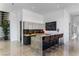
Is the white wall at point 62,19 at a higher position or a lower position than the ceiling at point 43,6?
lower

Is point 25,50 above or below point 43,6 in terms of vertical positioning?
below

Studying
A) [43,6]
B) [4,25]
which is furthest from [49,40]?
[4,25]

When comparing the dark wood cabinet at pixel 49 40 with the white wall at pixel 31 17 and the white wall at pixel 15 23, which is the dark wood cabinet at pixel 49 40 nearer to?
the white wall at pixel 31 17

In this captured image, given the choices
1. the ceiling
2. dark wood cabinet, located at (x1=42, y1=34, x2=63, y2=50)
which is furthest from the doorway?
dark wood cabinet, located at (x1=42, y1=34, x2=63, y2=50)

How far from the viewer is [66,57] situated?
3.52 metres

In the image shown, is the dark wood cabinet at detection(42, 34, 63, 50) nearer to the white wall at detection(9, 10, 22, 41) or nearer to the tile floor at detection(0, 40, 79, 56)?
the tile floor at detection(0, 40, 79, 56)

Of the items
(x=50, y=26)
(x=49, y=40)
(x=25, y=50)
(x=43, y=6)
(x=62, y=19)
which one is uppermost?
A: (x=43, y=6)

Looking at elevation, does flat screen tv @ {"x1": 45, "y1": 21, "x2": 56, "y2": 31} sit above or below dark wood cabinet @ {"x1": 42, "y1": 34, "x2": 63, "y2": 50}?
above

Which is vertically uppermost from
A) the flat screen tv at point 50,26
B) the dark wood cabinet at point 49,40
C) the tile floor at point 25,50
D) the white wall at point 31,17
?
the white wall at point 31,17

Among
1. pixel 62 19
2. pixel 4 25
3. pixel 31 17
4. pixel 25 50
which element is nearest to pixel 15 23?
pixel 4 25

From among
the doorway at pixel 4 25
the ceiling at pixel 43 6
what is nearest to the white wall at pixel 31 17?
the ceiling at pixel 43 6

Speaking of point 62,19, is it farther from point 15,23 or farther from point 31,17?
point 15,23

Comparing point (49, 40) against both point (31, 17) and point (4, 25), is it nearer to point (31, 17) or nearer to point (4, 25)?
point (31, 17)

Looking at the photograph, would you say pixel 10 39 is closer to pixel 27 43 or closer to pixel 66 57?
pixel 27 43
